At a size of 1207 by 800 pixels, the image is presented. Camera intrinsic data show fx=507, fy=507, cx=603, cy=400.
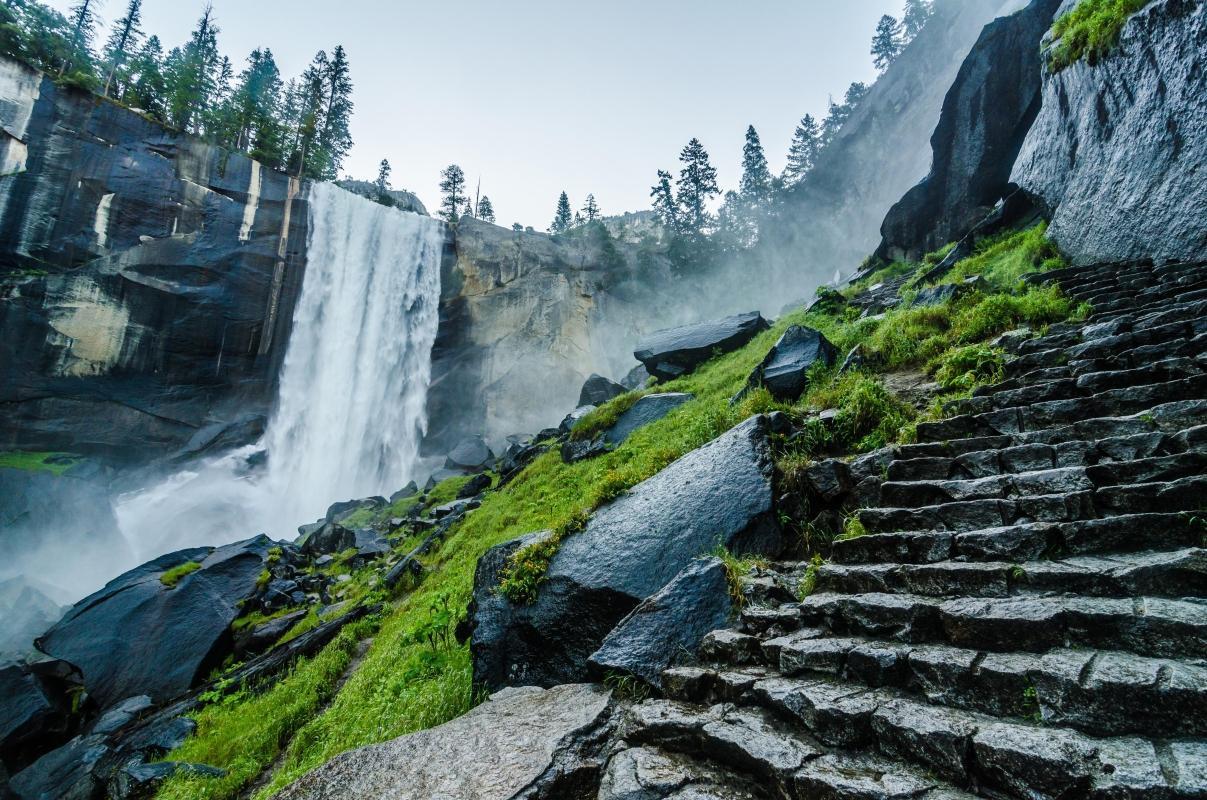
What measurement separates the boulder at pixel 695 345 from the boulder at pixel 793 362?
9.16 metres

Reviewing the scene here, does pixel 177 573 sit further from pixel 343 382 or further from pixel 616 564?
pixel 343 382

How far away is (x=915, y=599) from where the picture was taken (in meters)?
3.71

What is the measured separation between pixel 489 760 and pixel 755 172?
6057 centimetres

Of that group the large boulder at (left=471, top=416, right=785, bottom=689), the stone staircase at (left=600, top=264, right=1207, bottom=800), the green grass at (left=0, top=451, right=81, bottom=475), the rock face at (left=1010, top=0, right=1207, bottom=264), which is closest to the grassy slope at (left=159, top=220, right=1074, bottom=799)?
the large boulder at (left=471, top=416, right=785, bottom=689)

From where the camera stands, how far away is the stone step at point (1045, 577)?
302 centimetres

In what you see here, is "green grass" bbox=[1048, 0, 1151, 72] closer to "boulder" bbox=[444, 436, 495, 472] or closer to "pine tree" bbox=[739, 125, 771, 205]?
"boulder" bbox=[444, 436, 495, 472]

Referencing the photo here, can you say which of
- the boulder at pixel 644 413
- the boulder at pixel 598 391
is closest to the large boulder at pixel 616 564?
the boulder at pixel 644 413

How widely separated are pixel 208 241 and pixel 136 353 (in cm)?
772

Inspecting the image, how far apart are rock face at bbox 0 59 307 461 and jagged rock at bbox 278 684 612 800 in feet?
117

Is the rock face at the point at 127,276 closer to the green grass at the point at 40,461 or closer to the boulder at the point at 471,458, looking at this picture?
the green grass at the point at 40,461

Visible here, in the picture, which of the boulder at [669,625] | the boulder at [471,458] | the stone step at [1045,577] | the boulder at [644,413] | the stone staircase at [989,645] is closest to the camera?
the stone staircase at [989,645]

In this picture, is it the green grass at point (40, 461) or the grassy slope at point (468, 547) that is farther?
the green grass at point (40, 461)

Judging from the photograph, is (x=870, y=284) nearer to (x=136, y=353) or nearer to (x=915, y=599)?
(x=915, y=599)

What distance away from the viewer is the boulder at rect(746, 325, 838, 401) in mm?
10094
